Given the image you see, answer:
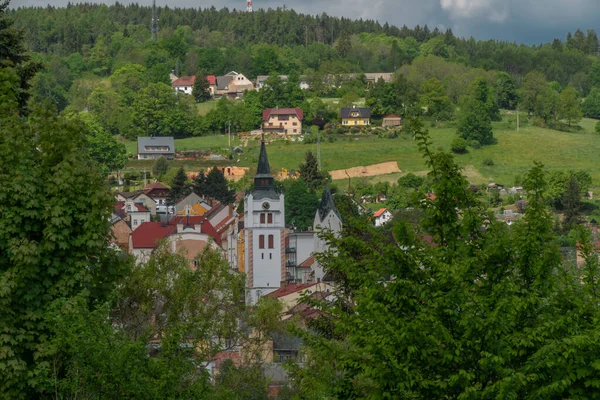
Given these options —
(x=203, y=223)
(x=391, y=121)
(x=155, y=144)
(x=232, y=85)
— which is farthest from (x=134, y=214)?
(x=232, y=85)

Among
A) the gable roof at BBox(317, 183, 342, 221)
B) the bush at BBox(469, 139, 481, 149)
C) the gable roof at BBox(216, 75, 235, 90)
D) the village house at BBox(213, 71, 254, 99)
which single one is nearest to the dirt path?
the bush at BBox(469, 139, 481, 149)

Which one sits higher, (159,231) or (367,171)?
(367,171)

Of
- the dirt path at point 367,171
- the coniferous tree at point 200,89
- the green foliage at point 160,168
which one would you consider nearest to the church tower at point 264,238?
the dirt path at point 367,171

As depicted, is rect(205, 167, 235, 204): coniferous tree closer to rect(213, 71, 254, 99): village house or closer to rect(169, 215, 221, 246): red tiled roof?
rect(169, 215, 221, 246): red tiled roof

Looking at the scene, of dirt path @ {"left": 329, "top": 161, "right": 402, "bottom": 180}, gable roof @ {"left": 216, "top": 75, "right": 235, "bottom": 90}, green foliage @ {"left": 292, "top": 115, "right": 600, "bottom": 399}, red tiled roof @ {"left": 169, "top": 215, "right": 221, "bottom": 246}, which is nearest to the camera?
green foliage @ {"left": 292, "top": 115, "right": 600, "bottom": 399}

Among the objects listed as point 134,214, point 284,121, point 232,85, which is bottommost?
point 134,214

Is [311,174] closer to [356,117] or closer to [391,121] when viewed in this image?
[391,121]
